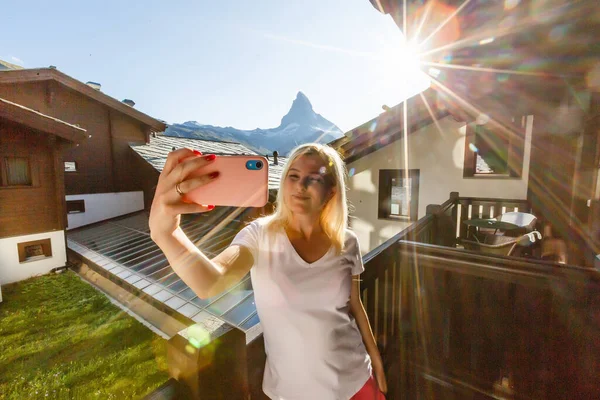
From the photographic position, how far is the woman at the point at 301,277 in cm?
117

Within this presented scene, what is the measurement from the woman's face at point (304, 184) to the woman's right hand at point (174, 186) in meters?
0.67

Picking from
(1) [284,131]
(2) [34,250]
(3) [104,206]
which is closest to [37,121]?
(2) [34,250]

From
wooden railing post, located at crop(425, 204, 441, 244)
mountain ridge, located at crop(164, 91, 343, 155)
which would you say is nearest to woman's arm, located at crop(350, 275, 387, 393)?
wooden railing post, located at crop(425, 204, 441, 244)

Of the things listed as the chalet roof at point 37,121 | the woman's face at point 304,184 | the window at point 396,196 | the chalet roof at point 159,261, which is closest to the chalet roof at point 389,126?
the window at point 396,196

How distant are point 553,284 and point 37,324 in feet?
38.1

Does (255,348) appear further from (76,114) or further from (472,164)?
(76,114)

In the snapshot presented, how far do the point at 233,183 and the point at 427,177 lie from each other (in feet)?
27.6

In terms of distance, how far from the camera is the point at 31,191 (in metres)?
10.6

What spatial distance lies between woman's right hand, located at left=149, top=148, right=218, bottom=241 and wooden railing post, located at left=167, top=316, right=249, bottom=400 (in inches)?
16.5

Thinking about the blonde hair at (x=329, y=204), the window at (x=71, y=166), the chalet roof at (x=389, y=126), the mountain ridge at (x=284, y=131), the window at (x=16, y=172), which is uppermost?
the mountain ridge at (x=284, y=131)

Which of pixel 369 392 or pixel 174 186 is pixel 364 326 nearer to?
pixel 369 392

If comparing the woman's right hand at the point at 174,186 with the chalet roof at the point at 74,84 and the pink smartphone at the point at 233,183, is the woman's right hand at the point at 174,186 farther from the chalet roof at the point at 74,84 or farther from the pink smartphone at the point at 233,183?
the chalet roof at the point at 74,84

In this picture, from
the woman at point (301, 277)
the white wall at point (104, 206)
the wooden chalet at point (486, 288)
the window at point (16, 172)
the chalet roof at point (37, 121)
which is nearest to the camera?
the woman at point (301, 277)

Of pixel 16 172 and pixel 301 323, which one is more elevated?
pixel 16 172
